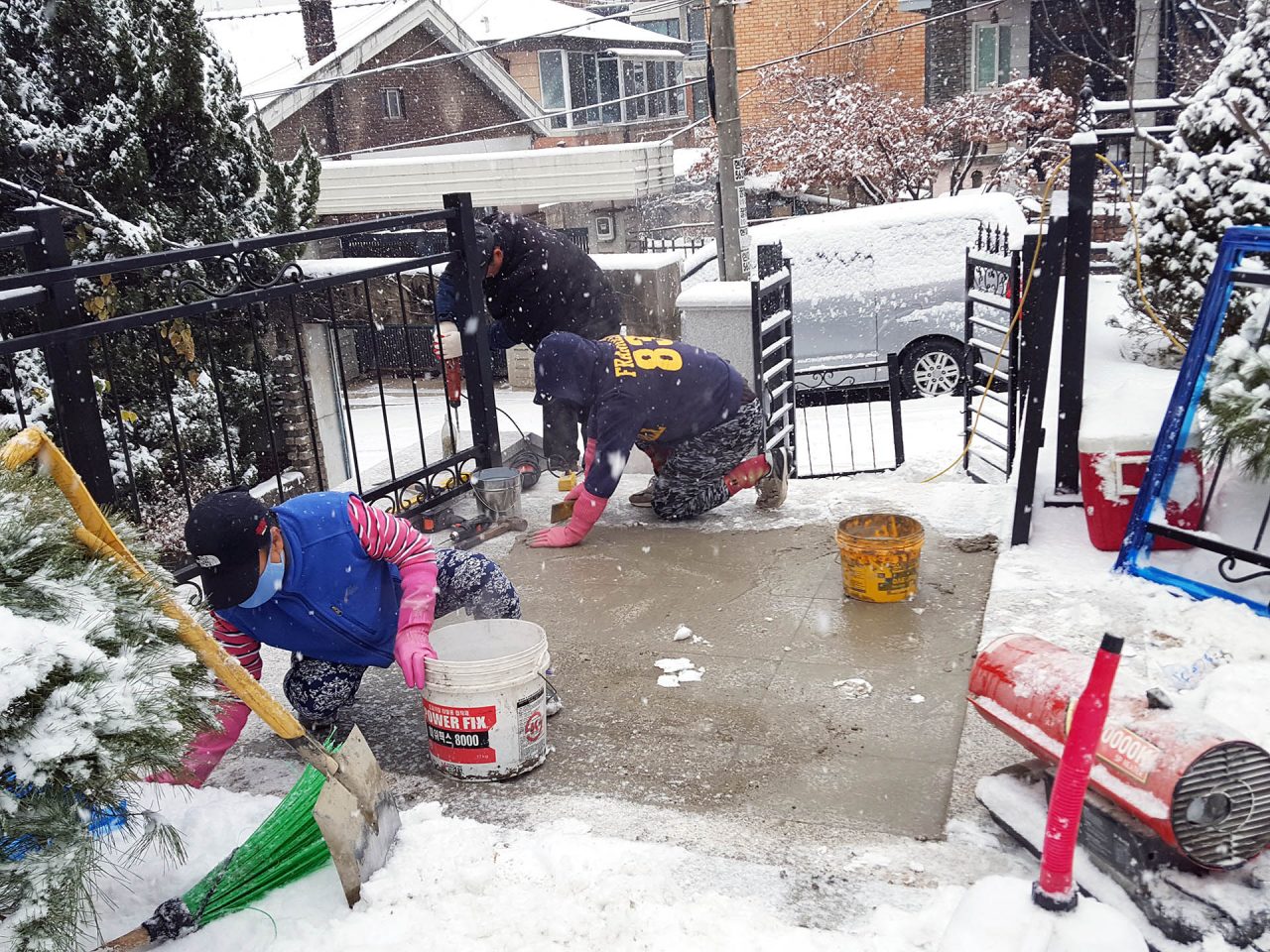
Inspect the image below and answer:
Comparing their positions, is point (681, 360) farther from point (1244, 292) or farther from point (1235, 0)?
point (1235, 0)

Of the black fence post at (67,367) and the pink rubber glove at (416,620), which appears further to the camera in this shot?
the black fence post at (67,367)

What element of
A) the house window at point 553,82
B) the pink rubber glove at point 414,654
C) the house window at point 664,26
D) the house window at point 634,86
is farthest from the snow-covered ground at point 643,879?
the house window at point 664,26

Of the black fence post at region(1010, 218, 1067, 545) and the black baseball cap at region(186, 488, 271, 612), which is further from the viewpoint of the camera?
the black fence post at region(1010, 218, 1067, 545)

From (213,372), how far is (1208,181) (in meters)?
4.78

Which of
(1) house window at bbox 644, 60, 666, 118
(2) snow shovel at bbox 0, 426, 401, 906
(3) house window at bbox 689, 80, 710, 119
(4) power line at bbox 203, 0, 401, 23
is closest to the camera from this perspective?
(2) snow shovel at bbox 0, 426, 401, 906

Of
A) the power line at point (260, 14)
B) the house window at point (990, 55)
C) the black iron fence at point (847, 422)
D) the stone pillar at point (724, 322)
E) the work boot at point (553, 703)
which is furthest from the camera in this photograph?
the power line at point (260, 14)

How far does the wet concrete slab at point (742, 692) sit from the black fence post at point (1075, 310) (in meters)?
0.56

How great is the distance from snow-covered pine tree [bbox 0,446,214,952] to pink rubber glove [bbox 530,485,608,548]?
297cm

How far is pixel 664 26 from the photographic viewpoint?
39.2 metres

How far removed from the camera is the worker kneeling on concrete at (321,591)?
2.88 meters

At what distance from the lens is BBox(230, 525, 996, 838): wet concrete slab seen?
9.92ft

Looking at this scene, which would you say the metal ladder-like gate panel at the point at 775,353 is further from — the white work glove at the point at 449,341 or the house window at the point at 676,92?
the house window at the point at 676,92

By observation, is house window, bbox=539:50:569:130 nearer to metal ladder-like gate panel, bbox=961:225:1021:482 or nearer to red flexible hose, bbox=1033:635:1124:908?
metal ladder-like gate panel, bbox=961:225:1021:482

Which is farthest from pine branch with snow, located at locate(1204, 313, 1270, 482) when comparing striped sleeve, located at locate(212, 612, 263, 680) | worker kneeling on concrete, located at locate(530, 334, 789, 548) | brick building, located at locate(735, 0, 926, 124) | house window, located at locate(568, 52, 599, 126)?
house window, located at locate(568, 52, 599, 126)
